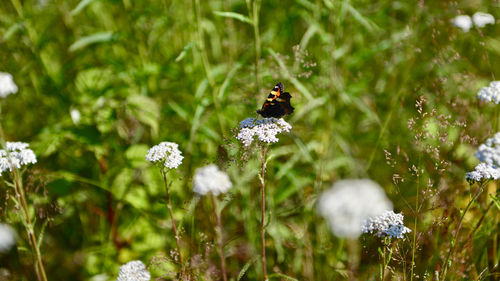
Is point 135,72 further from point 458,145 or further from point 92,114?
point 458,145

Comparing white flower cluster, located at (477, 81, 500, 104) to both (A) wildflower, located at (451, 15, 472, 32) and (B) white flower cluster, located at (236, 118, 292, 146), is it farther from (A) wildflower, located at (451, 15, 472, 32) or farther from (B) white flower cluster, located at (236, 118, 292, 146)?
(A) wildflower, located at (451, 15, 472, 32)

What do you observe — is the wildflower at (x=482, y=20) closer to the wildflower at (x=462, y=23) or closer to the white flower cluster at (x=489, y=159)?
the wildflower at (x=462, y=23)

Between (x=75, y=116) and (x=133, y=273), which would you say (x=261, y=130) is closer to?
(x=133, y=273)

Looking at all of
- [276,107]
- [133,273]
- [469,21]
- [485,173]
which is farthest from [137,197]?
[469,21]

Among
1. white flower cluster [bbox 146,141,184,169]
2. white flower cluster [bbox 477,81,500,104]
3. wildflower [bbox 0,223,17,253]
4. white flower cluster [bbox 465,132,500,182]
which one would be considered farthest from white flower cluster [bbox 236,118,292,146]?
wildflower [bbox 0,223,17,253]

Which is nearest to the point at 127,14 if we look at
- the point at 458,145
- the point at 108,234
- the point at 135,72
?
the point at 135,72

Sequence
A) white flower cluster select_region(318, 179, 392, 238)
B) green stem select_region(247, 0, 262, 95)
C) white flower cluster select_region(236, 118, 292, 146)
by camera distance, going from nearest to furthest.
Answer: white flower cluster select_region(236, 118, 292, 146), white flower cluster select_region(318, 179, 392, 238), green stem select_region(247, 0, 262, 95)

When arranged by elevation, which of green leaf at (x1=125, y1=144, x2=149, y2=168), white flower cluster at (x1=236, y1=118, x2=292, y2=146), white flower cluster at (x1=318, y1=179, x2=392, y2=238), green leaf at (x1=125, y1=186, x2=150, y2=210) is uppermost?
green leaf at (x1=125, y1=144, x2=149, y2=168)
